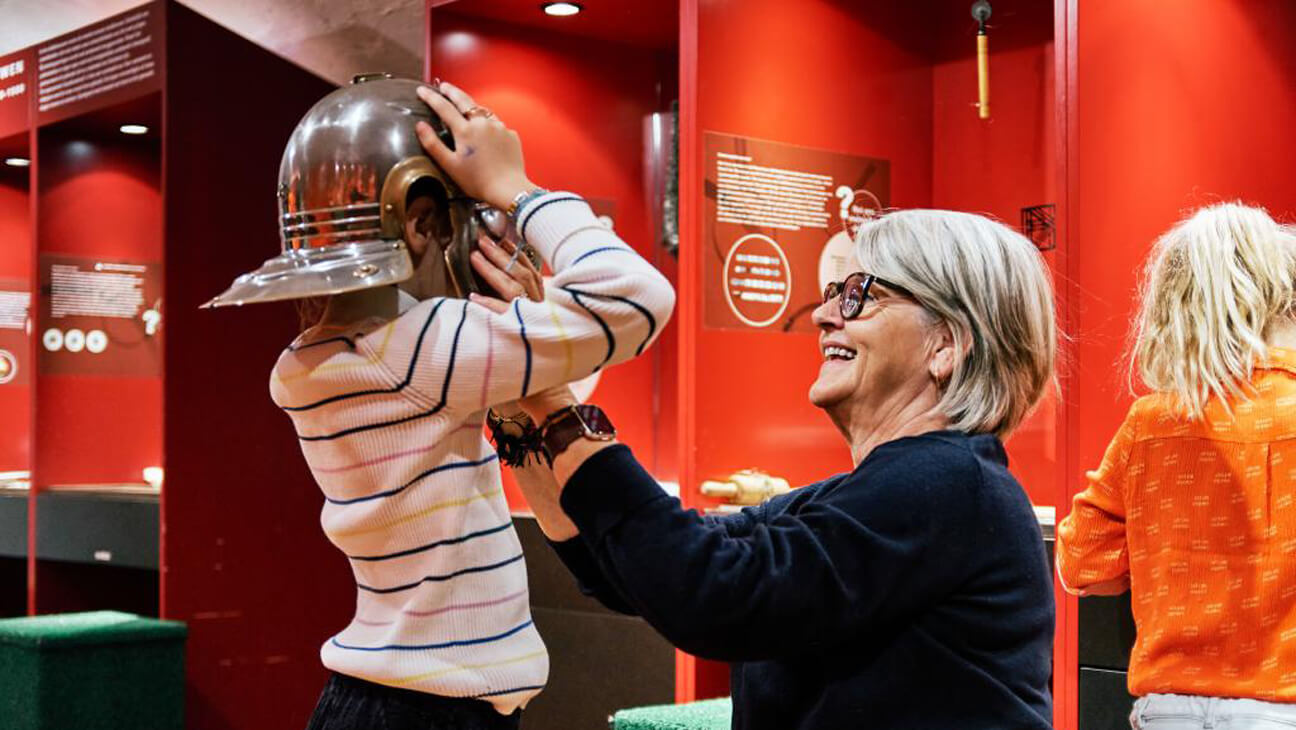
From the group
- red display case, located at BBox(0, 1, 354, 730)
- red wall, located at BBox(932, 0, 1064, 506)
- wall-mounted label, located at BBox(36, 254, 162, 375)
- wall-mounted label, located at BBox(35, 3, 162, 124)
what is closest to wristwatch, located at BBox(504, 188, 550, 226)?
red wall, located at BBox(932, 0, 1064, 506)

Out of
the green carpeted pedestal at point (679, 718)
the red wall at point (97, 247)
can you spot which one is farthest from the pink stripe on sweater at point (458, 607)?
the red wall at point (97, 247)

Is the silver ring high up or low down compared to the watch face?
up

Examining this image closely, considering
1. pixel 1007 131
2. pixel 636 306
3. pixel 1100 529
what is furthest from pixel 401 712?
pixel 1007 131

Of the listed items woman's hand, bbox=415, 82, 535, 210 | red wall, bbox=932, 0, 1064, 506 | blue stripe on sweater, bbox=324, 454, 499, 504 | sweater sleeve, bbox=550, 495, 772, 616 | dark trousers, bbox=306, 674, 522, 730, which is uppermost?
red wall, bbox=932, 0, 1064, 506

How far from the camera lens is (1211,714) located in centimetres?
242

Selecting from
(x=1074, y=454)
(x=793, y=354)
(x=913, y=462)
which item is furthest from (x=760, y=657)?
(x=793, y=354)

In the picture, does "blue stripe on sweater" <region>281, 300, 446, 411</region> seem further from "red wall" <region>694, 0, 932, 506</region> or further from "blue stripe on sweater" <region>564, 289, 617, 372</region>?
"red wall" <region>694, 0, 932, 506</region>

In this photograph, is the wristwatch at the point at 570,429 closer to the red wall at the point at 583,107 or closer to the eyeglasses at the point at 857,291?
the eyeglasses at the point at 857,291

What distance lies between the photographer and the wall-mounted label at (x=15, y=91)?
18.8 feet

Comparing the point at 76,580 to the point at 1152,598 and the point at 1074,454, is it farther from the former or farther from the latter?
the point at 1152,598

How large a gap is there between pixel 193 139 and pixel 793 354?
2277mm

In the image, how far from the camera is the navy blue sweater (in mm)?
1416

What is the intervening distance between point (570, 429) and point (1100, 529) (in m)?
1.56

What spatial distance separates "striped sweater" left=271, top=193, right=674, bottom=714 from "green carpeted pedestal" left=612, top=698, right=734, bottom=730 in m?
1.49
